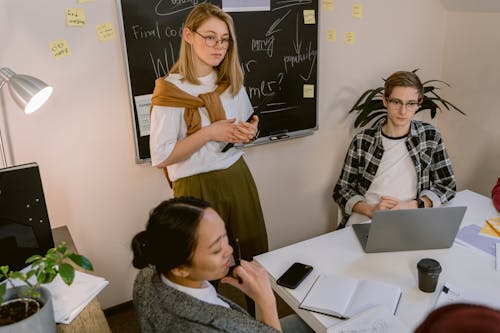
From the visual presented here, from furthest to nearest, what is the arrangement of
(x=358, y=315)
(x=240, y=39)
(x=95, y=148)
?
(x=240, y=39) < (x=95, y=148) < (x=358, y=315)

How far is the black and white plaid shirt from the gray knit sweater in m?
1.20

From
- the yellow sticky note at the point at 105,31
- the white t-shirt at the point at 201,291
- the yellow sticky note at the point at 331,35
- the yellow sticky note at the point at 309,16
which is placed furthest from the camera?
the yellow sticky note at the point at 331,35

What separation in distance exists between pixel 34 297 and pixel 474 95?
2986mm

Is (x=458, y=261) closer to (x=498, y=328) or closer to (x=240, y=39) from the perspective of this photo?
(x=498, y=328)

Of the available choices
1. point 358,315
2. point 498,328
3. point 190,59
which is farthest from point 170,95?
point 498,328

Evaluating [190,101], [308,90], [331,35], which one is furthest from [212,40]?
[331,35]

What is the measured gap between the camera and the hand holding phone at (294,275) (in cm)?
163

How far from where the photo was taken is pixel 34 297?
1273mm

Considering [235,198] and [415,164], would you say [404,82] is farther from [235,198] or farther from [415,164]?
[235,198]

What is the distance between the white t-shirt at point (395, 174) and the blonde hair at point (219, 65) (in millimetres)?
777

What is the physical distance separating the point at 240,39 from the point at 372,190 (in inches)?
44.2

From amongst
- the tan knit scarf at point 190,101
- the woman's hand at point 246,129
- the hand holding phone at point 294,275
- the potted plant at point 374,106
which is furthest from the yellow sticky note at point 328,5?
the hand holding phone at point 294,275

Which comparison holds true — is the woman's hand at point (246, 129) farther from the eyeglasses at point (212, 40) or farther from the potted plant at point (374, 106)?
the potted plant at point (374, 106)

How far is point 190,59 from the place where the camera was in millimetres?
2066
